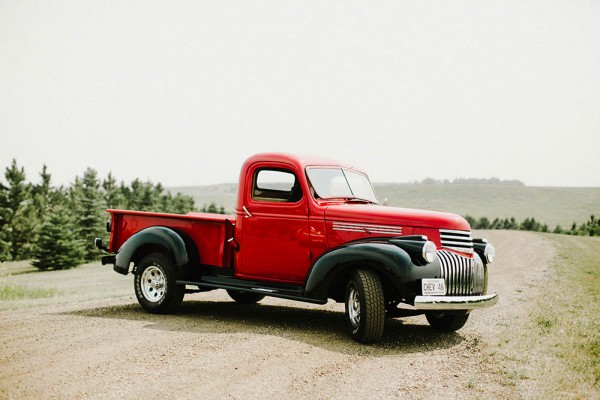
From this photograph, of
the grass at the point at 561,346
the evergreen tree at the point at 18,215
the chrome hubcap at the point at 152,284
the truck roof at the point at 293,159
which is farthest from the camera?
the evergreen tree at the point at 18,215

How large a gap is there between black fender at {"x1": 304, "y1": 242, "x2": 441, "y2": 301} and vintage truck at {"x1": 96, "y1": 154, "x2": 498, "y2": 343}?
0.01 m

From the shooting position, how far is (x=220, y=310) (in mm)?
10062

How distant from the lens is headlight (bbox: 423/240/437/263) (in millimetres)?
7102

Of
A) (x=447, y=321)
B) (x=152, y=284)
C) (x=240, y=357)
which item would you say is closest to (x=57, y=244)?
(x=152, y=284)

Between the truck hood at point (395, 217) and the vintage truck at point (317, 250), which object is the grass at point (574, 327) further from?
the truck hood at point (395, 217)

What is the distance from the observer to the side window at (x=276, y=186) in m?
8.41

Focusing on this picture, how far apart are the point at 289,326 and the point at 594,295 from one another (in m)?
7.92

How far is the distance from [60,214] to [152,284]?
32099 millimetres

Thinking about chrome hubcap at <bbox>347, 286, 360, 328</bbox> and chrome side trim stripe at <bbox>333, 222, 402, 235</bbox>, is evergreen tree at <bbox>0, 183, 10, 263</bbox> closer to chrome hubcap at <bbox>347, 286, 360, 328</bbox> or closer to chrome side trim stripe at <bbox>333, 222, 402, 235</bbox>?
chrome side trim stripe at <bbox>333, 222, 402, 235</bbox>

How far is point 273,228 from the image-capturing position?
332 inches

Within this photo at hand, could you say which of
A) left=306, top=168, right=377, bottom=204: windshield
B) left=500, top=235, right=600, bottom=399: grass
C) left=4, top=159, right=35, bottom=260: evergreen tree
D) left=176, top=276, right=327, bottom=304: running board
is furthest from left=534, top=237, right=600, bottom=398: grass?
left=4, top=159, right=35, bottom=260: evergreen tree

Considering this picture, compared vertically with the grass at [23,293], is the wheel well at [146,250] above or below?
above

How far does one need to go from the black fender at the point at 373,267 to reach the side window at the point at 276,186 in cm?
116

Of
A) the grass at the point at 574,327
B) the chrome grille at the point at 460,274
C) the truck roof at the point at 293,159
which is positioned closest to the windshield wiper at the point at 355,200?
the truck roof at the point at 293,159
